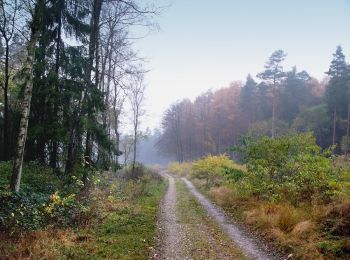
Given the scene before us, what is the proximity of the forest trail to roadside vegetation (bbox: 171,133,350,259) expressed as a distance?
2.55 ft

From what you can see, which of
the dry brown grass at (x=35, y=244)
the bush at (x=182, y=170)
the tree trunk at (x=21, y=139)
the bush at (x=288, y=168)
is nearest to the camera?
the dry brown grass at (x=35, y=244)

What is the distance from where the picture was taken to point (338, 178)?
1184cm

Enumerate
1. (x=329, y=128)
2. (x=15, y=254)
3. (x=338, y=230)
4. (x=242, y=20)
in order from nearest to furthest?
(x=15, y=254) < (x=338, y=230) < (x=242, y=20) < (x=329, y=128)

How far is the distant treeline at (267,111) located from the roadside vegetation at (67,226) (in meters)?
28.9

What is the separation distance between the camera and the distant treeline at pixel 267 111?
146 ft

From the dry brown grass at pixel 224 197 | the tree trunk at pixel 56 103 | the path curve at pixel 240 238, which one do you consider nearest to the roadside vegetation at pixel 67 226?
the path curve at pixel 240 238

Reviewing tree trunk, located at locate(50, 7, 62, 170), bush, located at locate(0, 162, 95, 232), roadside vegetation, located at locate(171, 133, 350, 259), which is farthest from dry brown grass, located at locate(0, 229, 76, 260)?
tree trunk, located at locate(50, 7, 62, 170)

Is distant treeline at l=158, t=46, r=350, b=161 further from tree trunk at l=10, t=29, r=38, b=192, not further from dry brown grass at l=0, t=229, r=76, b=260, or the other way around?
dry brown grass at l=0, t=229, r=76, b=260

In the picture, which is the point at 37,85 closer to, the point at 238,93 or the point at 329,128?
the point at 329,128

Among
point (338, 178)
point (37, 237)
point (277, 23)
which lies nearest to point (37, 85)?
point (37, 237)

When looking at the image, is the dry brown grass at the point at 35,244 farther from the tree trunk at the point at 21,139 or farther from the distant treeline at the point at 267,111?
the distant treeline at the point at 267,111

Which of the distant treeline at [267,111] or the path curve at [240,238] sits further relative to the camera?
the distant treeline at [267,111]

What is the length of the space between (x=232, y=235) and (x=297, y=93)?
159ft

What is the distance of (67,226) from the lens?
9.66 metres
